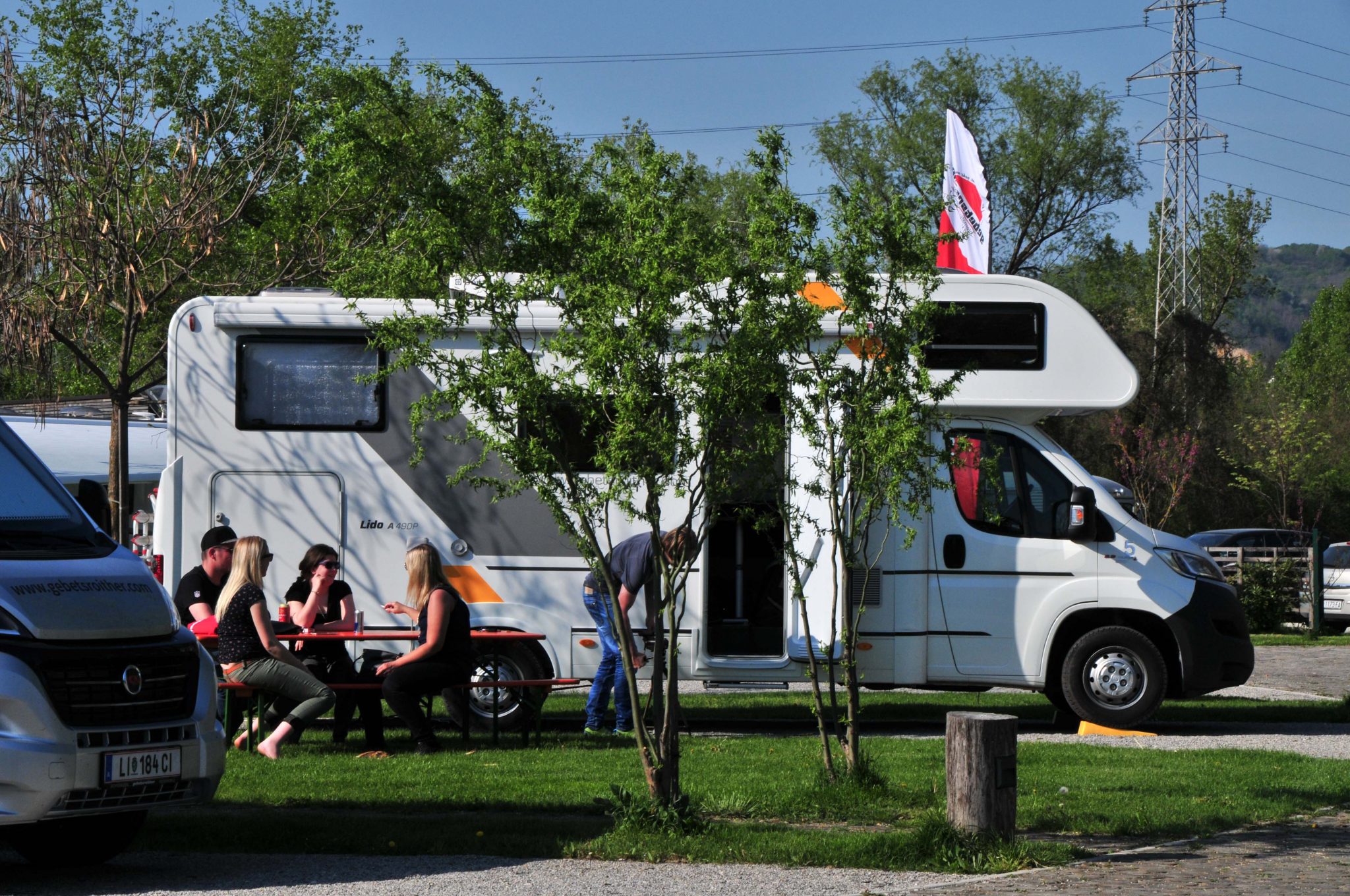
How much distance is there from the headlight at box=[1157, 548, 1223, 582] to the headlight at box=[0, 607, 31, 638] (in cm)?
877

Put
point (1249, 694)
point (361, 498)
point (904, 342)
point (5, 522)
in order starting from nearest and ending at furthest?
1. point (5, 522)
2. point (904, 342)
3. point (361, 498)
4. point (1249, 694)

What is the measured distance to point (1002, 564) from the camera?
1245 cm

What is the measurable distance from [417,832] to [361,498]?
15.7 feet

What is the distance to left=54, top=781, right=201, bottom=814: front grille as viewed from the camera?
644cm

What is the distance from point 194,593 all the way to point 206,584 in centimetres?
10

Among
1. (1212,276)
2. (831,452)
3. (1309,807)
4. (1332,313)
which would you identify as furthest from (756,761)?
(1332,313)

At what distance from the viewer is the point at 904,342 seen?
854 cm

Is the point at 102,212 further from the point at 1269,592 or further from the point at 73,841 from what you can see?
the point at 1269,592

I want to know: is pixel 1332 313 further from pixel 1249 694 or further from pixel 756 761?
pixel 756 761

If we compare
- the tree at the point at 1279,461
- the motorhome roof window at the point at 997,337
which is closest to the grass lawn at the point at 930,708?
the motorhome roof window at the point at 997,337

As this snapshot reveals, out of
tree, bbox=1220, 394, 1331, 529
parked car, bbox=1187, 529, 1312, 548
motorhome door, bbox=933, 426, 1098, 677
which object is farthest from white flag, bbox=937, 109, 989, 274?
tree, bbox=1220, 394, 1331, 529

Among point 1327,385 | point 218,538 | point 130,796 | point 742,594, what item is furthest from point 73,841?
point 1327,385

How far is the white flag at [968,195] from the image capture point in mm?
20094

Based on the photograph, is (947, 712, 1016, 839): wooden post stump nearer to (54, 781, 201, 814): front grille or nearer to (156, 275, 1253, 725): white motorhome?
(54, 781, 201, 814): front grille
